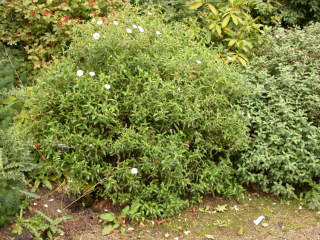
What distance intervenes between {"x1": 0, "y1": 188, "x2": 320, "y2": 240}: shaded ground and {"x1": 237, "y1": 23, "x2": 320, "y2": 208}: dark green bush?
244 mm

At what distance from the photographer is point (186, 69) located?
3977 mm

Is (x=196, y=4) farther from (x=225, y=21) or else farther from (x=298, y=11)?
(x=298, y=11)

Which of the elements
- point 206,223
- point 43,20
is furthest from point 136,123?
point 43,20

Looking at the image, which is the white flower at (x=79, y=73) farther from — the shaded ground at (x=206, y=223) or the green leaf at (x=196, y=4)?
the green leaf at (x=196, y=4)

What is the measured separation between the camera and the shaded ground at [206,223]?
342 centimetres

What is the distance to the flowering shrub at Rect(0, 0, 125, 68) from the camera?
194 inches

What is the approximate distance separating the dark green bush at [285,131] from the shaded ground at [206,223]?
24 cm

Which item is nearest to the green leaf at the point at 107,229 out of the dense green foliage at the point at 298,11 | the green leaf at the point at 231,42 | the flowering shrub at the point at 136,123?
the flowering shrub at the point at 136,123

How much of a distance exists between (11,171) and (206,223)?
168cm

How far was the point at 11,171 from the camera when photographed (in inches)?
124

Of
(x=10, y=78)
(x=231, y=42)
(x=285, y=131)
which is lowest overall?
(x=10, y=78)

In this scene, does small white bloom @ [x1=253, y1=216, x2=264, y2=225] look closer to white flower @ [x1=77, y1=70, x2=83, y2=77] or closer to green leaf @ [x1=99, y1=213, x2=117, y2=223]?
green leaf @ [x1=99, y1=213, x2=117, y2=223]

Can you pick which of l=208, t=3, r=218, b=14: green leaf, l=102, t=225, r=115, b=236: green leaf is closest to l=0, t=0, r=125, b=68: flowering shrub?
l=208, t=3, r=218, b=14: green leaf

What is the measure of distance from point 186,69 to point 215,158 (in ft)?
3.02
